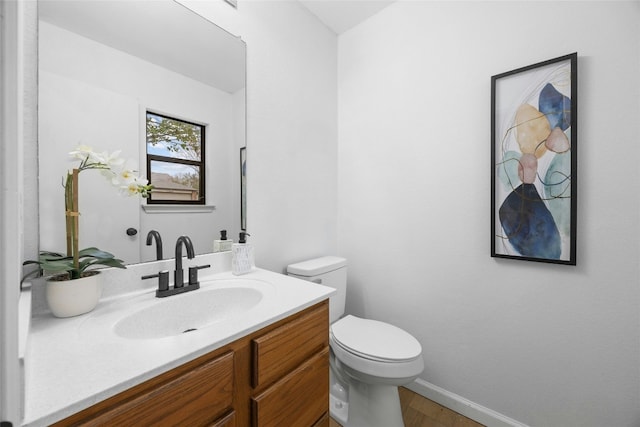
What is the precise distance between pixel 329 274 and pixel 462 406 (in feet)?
3.39

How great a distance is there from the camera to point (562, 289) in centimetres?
119

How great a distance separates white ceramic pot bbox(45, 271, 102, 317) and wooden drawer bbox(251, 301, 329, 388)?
A: 0.53 metres

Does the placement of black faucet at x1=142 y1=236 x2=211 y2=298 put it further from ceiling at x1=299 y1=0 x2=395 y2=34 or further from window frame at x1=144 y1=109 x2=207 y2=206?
ceiling at x1=299 y1=0 x2=395 y2=34

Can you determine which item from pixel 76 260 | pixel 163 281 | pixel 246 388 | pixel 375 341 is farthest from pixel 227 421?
pixel 375 341

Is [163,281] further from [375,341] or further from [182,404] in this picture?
[375,341]

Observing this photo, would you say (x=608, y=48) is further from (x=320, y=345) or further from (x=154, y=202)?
(x=154, y=202)


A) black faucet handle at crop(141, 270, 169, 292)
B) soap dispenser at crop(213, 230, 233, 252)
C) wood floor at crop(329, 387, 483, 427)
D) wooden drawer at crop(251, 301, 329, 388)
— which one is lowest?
wood floor at crop(329, 387, 483, 427)

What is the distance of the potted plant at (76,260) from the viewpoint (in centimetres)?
Answer: 75


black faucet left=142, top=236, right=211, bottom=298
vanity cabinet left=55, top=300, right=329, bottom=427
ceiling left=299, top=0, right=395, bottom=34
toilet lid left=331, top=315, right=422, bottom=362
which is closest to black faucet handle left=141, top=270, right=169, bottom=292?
black faucet left=142, top=236, right=211, bottom=298

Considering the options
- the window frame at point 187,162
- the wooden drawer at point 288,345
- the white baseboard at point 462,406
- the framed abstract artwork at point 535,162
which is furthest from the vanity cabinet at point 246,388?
the framed abstract artwork at point 535,162

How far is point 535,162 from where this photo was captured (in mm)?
1224

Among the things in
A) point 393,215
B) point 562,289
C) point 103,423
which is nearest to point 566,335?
point 562,289

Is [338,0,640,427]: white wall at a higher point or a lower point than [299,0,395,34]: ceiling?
lower

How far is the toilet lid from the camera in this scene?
118 cm
